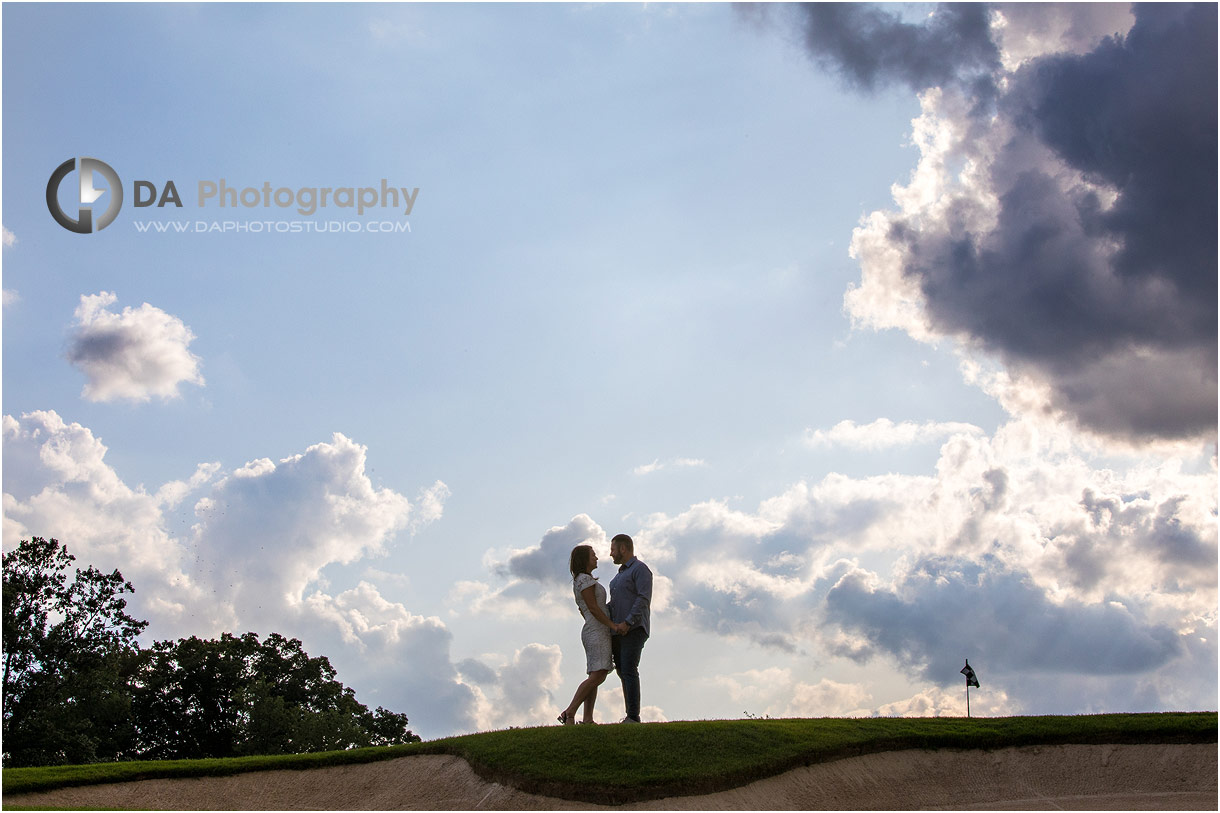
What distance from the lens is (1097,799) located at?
16.0 metres

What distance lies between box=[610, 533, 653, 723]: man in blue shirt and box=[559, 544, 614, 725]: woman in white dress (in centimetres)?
20

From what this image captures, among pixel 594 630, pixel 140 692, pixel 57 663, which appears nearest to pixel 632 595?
pixel 594 630

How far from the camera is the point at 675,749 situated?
15.8 m

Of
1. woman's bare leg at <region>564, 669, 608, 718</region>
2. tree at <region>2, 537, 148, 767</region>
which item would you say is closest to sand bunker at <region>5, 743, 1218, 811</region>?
woman's bare leg at <region>564, 669, 608, 718</region>

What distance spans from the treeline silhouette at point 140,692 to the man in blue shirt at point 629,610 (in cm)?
3398

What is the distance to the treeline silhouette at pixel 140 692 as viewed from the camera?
41250 millimetres

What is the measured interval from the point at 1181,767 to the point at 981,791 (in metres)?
4.04

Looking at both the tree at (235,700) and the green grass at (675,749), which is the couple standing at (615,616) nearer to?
the green grass at (675,749)

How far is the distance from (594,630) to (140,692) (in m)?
52.9

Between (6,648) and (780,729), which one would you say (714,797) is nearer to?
(780,729)

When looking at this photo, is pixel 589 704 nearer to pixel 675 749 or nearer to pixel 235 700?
pixel 675 749

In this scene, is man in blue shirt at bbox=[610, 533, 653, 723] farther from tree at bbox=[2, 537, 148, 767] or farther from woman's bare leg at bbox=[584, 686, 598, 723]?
tree at bbox=[2, 537, 148, 767]

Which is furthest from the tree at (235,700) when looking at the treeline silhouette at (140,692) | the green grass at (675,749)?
the green grass at (675,749)

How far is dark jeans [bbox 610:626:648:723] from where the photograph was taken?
51.3 ft
